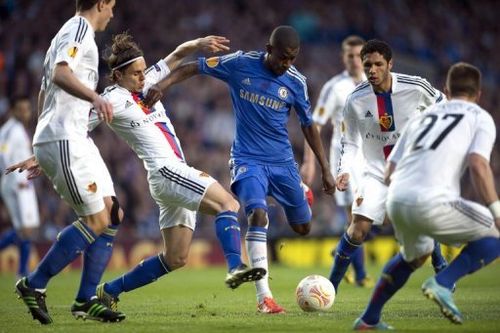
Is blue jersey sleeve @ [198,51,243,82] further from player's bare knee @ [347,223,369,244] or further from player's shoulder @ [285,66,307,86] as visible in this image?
player's bare knee @ [347,223,369,244]

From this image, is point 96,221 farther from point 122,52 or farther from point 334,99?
point 334,99

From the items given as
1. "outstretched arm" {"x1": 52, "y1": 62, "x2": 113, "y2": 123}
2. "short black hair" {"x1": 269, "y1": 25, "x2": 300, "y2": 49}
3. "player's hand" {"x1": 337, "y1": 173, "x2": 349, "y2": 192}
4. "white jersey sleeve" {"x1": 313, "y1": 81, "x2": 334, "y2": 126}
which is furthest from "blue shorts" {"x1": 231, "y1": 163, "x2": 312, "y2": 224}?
"white jersey sleeve" {"x1": 313, "y1": 81, "x2": 334, "y2": 126}

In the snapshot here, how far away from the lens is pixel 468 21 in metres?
25.5

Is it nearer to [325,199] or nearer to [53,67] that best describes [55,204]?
[325,199]

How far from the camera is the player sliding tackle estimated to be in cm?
752

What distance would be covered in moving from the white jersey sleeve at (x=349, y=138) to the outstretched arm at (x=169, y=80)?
5.39 ft

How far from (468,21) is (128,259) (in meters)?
12.6

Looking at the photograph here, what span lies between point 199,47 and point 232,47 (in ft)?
45.5

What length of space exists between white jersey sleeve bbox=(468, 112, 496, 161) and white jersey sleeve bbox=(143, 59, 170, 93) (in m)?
3.16

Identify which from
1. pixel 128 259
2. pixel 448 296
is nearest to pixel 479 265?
pixel 448 296

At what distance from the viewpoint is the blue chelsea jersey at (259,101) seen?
8383 millimetres

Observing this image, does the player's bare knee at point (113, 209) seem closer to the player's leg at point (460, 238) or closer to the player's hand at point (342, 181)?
the player's hand at point (342, 181)

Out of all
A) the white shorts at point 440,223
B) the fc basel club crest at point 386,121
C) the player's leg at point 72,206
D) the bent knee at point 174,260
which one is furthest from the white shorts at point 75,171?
the fc basel club crest at point 386,121

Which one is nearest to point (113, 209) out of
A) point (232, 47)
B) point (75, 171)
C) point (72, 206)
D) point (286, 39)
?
point (72, 206)
